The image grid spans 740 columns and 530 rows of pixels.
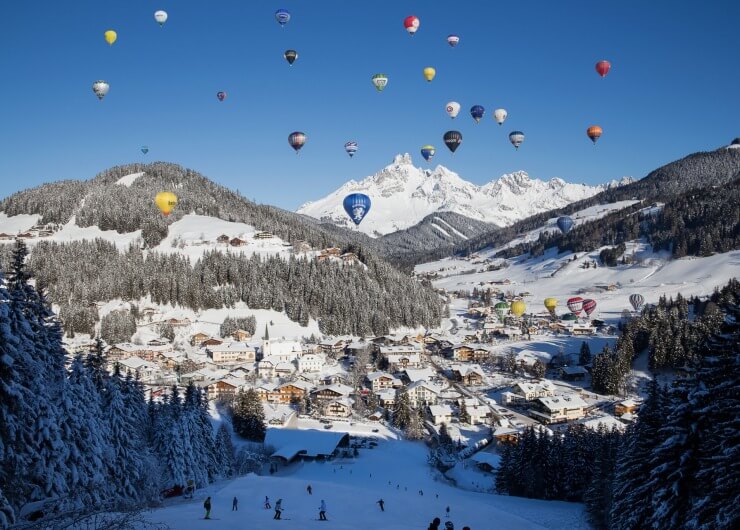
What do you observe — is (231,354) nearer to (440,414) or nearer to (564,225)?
(440,414)

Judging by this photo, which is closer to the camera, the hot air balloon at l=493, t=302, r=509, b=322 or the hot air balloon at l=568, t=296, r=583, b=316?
the hot air balloon at l=568, t=296, r=583, b=316

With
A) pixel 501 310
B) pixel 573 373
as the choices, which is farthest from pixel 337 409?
pixel 501 310

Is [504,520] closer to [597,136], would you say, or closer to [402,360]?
[402,360]

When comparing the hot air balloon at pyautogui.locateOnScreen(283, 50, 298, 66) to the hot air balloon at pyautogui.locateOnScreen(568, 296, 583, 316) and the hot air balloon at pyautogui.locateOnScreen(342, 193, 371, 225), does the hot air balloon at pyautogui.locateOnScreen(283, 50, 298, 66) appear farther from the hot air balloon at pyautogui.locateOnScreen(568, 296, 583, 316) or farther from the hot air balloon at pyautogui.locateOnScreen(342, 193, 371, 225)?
the hot air balloon at pyautogui.locateOnScreen(568, 296, 583, 316)

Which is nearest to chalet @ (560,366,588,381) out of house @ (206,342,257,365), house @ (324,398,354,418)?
house @ (324,398,354,418)

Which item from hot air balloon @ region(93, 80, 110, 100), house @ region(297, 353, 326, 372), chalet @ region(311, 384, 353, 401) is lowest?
chalet @ region(311, 384, 353, 401)

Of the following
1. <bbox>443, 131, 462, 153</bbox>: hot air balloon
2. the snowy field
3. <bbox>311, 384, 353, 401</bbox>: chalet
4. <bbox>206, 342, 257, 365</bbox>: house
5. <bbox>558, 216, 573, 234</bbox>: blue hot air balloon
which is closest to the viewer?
the snowy field
